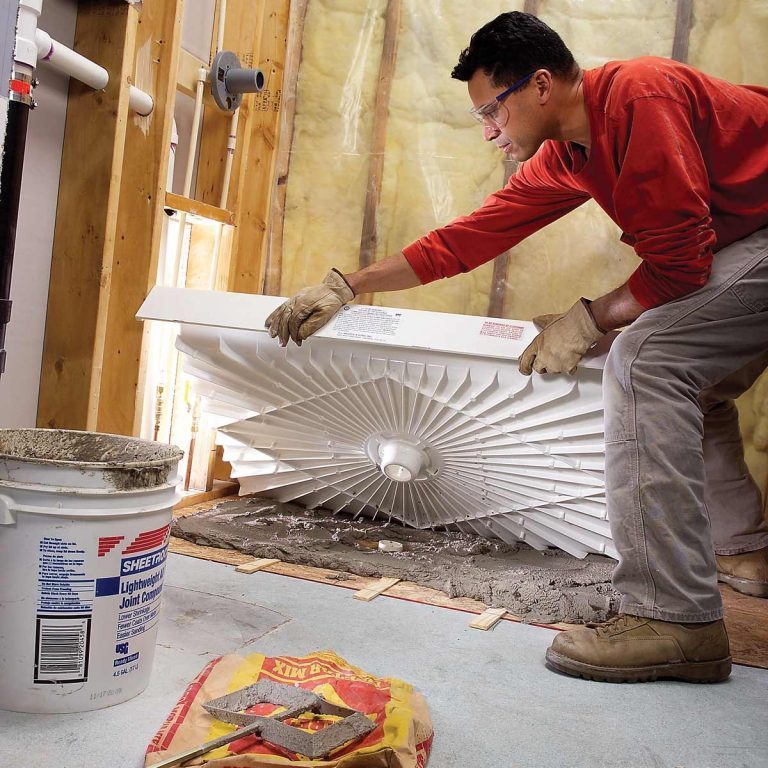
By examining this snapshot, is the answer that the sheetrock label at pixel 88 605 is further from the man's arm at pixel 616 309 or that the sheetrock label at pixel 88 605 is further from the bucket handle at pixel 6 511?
the man's arm at pixel 616 309

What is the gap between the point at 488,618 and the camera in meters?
1.86

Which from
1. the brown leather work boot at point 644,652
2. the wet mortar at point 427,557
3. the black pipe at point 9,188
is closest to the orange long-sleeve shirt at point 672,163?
the brown leather work boot at point 644,652

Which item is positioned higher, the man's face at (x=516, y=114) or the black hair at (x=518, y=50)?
the black hair at (x=518, y=50)

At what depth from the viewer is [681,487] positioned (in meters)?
1.58

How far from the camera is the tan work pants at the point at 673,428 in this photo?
5.22ft

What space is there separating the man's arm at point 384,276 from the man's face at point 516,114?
472mm

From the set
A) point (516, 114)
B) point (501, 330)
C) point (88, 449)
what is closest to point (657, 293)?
point (501, 330)

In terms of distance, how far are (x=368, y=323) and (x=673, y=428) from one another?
0.76 metres

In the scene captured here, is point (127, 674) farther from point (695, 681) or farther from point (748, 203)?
point (748, 203)

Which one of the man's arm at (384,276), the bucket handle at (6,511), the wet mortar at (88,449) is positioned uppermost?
the man's arm at (384,276)

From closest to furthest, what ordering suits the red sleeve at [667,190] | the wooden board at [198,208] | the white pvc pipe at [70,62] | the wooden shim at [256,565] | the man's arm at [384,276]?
the red sleeve at [667,190] → the white pvc pipe at [70,62] → the wooden shim at [256,565] → the man's arm at [384,276] → the wooden board at [198,208]

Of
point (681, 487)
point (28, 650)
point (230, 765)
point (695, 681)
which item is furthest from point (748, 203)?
point (28, 650)

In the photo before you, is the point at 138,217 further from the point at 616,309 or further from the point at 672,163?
the point at 672,163

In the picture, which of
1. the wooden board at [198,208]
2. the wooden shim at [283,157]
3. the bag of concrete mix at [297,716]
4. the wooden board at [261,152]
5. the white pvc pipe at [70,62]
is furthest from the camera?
the wooden shim at [283,157]
